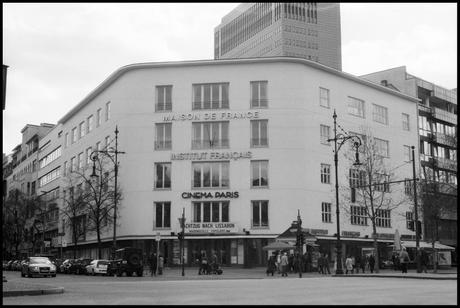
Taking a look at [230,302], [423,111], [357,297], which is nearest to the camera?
[230,302]

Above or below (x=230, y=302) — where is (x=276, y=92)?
above

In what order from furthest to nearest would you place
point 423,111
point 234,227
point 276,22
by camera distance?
point 423,111 → point 234,227 → point 276,22

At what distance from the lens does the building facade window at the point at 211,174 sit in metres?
60.7

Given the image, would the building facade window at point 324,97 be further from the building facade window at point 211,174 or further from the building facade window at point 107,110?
the building facade window at point 107,110

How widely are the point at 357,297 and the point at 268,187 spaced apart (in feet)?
141

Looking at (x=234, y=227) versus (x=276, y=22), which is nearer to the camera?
(x=276, y=22)

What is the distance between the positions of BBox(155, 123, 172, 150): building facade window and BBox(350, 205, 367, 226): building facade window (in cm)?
1902

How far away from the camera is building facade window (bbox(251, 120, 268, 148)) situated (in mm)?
61219

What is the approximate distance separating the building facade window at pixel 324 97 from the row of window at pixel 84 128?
22.6 m

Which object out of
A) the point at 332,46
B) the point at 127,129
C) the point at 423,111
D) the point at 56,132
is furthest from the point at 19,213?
the point at 423,111

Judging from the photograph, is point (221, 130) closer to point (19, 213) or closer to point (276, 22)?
point (276, 22)

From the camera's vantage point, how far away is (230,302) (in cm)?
1559

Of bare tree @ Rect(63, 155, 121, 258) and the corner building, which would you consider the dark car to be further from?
bare tree @ Rect(63, 155, 121, 258)

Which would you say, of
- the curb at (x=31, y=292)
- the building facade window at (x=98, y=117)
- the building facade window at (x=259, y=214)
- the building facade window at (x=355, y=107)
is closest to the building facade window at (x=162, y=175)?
the building facade window at (x=259, y=214)
